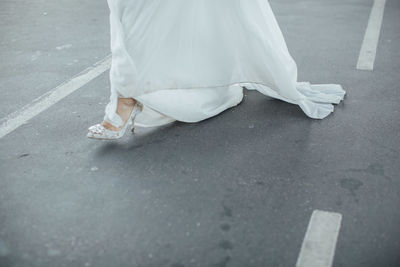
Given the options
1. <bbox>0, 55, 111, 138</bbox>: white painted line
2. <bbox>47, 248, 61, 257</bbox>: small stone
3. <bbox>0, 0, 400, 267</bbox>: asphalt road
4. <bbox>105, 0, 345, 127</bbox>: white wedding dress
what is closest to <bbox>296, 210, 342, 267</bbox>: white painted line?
<bbox>0, 0, 400, 267</bbox>: asphalt road

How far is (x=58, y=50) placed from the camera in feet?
18.9

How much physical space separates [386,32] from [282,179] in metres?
3.83

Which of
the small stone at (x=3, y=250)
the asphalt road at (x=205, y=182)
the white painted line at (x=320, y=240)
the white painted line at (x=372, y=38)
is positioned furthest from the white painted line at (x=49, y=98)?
the white painted line at (x=372, y=38)

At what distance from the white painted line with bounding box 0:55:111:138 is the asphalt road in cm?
8

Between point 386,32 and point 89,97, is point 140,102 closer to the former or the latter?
point 89,97

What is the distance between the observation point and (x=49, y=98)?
4.33 metres

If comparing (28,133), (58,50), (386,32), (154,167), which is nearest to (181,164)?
(154,167)

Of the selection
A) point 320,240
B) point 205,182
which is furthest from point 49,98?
point 320,240

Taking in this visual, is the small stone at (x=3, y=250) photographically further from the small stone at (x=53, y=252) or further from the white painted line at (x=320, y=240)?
the white painted line at (x=320, y=240)

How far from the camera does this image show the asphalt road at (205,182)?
7.70 ft

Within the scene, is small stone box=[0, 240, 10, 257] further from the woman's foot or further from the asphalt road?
the woman's foot

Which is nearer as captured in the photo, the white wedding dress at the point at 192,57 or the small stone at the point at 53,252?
the small stone at the point at 53,252

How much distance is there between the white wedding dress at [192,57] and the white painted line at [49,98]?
3.05 feet

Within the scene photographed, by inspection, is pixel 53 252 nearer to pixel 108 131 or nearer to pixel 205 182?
pixel 205 182
